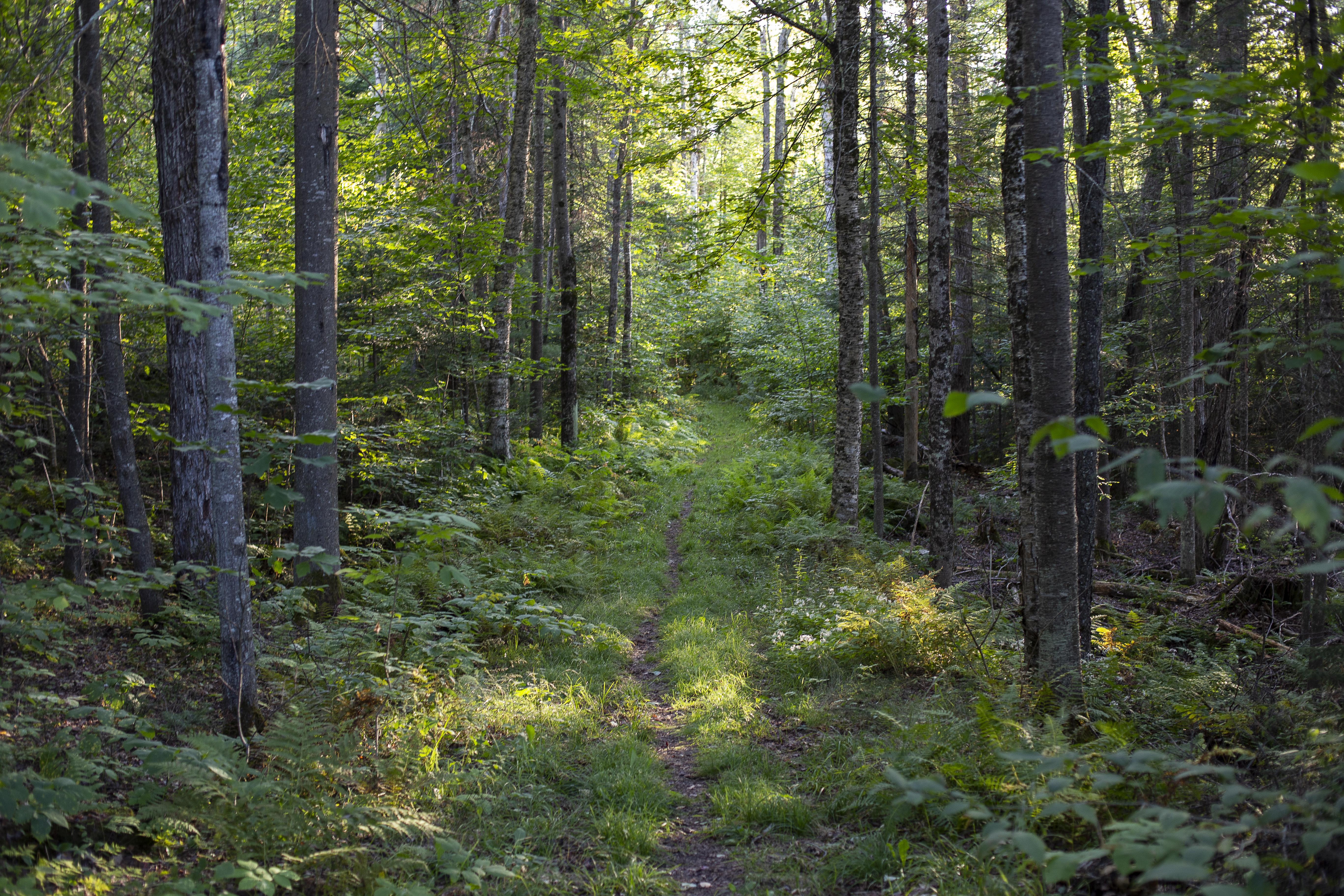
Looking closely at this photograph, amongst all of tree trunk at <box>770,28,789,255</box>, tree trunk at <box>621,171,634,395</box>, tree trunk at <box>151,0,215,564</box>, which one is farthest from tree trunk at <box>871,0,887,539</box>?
tree trunk at <box>621,171,634,395</box>

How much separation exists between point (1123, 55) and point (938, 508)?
7099mm

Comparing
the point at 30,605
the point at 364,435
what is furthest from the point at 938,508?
the point at 30,605

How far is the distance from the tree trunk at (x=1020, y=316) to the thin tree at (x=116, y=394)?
7126 mm

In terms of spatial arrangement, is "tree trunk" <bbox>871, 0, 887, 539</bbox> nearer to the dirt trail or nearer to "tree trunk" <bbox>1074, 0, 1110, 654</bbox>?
"tree trunk" <bbox>1074, 0, 1110, 654</bbox>

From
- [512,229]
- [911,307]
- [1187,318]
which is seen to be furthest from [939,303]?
[512,229]

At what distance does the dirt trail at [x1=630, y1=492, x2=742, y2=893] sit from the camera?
13.1ft

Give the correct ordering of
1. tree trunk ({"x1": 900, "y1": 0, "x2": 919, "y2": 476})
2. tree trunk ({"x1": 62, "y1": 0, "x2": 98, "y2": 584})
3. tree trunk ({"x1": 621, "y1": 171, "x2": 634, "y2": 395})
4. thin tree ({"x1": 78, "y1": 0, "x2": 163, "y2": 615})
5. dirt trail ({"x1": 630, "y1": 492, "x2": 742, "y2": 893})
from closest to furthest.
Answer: dirt trail ({"x1": 630, "y1": 492, "x2": 742, "y2": 893}), tree trunk ({"x1": 62, "y1": 0, "x2": 98, "y2": 584}), thin tree ({"x1": 78, "y1": 0, "x2": 163, "y2": 615}), tree trunk ({"x1": 900, "y1": 0, "x2": 919, "y2": 476}), tree trunk ({"x1": 621, "y1": 171, "x2": 634, "y2": 395})

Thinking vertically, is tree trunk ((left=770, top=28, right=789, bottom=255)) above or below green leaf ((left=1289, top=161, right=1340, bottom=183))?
above

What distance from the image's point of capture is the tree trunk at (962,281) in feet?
47.4

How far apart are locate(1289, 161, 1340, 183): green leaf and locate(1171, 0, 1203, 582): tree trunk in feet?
21.9

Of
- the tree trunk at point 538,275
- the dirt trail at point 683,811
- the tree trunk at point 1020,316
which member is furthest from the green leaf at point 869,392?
the tree trunk at point 538,275

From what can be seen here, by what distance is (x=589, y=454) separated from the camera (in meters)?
16.1

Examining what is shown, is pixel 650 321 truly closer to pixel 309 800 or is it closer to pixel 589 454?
pixel 589 454

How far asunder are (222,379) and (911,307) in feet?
43.2
